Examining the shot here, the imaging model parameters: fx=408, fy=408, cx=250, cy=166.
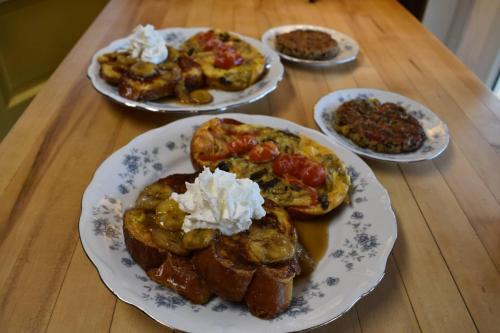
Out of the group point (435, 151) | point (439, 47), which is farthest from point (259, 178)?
point (439, 47)

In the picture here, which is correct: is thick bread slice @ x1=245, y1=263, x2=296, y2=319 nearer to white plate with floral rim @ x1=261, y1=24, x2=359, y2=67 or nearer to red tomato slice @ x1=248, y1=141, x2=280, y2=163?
red tomato slice @ x1=248, y1=141, x2=280, y2=163

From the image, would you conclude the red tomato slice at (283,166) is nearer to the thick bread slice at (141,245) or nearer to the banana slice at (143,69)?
the thick bread slice at (141,245)

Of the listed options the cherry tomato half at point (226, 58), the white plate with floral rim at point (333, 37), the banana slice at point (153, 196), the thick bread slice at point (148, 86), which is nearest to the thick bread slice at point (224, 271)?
the banana slice at point (153, 196)

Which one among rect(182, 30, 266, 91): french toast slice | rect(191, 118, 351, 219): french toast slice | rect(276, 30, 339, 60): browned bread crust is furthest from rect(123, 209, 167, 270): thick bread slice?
rect(276, 30, 339, 60): browned bread crust

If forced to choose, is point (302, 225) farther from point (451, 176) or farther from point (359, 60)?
point (359, 60)

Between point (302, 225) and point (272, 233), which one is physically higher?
point (272, 233)

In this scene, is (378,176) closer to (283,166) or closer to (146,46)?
(283,166)
